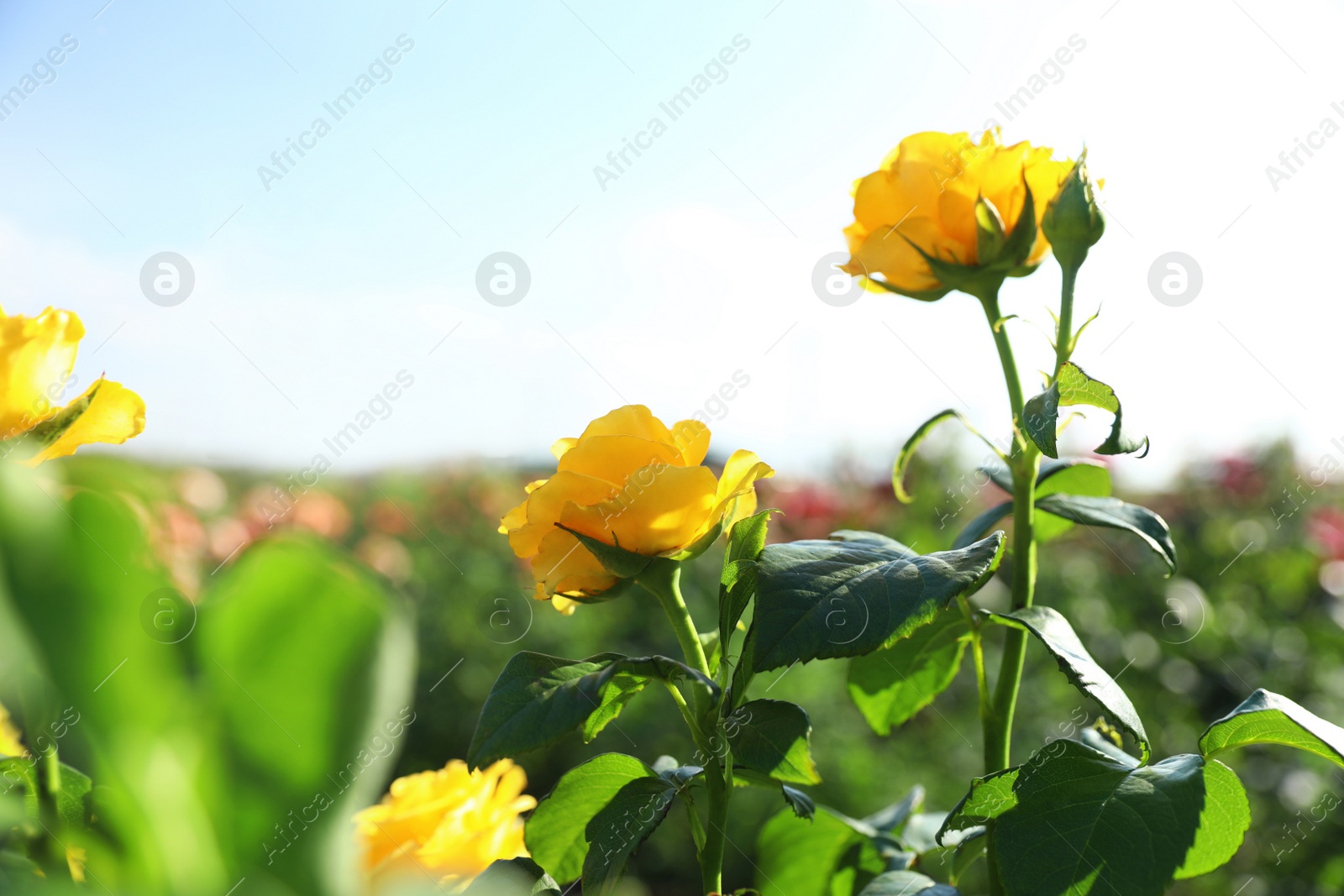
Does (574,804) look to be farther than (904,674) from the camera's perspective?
No

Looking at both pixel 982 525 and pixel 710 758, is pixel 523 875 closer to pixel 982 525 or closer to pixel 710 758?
pixel 710 758

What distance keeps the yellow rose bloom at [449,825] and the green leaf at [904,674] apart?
0.84 ft

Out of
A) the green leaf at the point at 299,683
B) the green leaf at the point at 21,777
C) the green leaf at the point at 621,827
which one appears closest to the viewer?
the green leaf at the point at 299,683

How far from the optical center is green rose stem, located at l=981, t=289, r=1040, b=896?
560 millimetres

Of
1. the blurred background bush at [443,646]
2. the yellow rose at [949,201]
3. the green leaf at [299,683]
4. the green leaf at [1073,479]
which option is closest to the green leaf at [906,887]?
the blurred background bush at [443,646]

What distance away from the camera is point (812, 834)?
0.63 metres

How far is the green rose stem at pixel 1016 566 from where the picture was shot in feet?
1.84

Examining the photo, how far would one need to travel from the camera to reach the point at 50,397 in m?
0.40

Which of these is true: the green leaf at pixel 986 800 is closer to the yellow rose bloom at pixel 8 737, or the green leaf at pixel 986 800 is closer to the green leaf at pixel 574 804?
the green leaf at pixel 574 804

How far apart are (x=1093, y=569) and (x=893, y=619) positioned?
82.4 inches

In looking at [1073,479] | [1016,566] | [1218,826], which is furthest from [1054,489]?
[1218,826]

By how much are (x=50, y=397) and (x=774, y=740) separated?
361 mm

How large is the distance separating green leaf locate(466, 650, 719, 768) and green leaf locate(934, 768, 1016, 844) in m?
0.13
